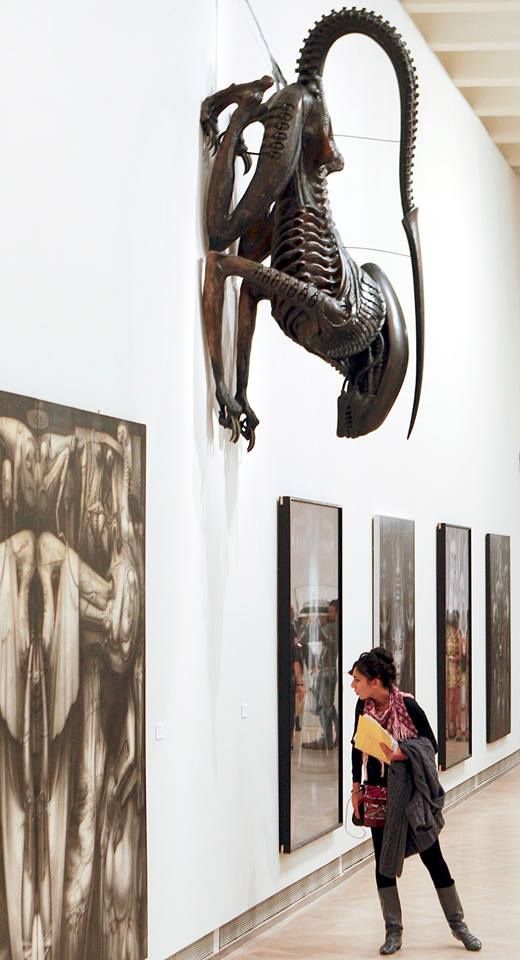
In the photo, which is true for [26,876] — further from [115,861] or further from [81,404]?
[81,404]

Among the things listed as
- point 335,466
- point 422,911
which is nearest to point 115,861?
point 422,911

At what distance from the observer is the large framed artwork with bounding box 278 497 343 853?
10.8 metres

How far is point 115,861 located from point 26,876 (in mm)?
1126

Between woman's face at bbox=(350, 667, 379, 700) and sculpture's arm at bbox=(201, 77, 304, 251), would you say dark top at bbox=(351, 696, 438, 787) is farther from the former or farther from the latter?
sculpture's arm at bbox=(201, 77, 304, 251)

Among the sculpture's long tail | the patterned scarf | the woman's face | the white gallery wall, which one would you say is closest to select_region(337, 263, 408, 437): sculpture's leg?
the sculpture's long tail

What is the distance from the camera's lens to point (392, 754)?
30.7 ft

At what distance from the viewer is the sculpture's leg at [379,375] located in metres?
10.0

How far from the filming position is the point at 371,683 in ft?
31.4

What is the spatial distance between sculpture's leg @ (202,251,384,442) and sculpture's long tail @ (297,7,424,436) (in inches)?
18.8

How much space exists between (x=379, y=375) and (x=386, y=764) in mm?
2715

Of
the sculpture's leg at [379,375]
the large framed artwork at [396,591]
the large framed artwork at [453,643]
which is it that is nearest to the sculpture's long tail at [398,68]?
the sculpture's leg at [379,375]

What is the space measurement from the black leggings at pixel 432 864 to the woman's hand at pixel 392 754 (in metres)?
0.53

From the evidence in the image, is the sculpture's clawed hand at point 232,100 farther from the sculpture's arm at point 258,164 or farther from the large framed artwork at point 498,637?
the large framed artwork at point 498,637

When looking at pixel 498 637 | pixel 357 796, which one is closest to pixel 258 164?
pixel 357 796
